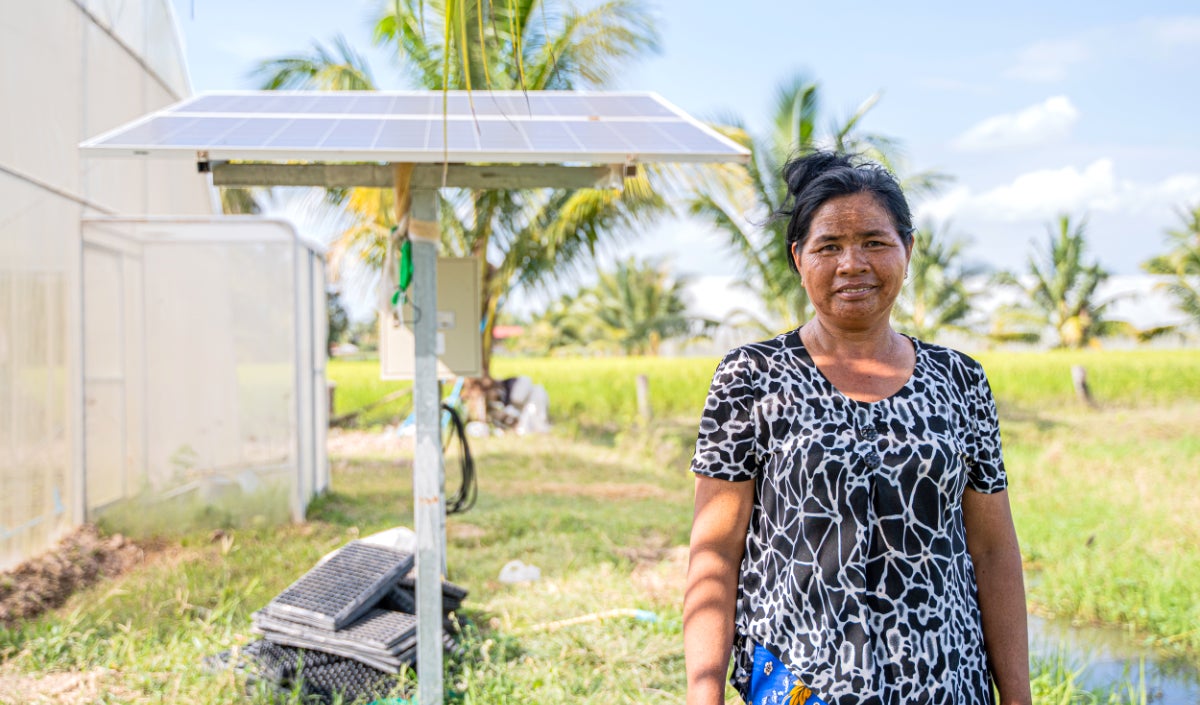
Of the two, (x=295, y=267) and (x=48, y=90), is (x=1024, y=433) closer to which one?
(x=295, y=267)

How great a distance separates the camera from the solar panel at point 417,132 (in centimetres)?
306

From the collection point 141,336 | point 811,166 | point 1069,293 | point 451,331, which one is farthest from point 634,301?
point 811,166

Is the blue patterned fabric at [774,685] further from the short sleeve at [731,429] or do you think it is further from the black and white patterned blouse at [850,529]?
Answer: the short sleeve at [731,429]

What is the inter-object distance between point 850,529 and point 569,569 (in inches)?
178

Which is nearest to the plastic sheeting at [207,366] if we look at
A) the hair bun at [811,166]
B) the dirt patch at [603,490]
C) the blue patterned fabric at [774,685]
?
the dirt patch at [603,490]

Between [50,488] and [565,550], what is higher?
[50,488]

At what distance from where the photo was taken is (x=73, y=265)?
654cm

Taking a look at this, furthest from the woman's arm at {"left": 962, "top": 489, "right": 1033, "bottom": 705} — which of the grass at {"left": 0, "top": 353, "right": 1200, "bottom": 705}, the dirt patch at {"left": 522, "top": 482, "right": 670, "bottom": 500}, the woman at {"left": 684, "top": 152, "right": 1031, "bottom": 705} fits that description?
the dirt patch at {"left": 522, "top": 482, "right": 670, "bottom": 500}

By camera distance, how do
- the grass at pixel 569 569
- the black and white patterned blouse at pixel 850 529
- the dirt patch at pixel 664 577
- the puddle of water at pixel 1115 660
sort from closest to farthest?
the black and white patterned blouse at pixel 850 529, the grass at pixel 569 569, the puddle of water at pixel 1115 660, the dirt patch at pixel 664 577

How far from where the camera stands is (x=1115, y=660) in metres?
4.90

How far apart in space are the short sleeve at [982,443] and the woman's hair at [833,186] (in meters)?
0.30

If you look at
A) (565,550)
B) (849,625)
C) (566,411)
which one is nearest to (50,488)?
(565,550)

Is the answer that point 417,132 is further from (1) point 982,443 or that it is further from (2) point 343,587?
(1) point 982,443

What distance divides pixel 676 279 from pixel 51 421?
30.4m
